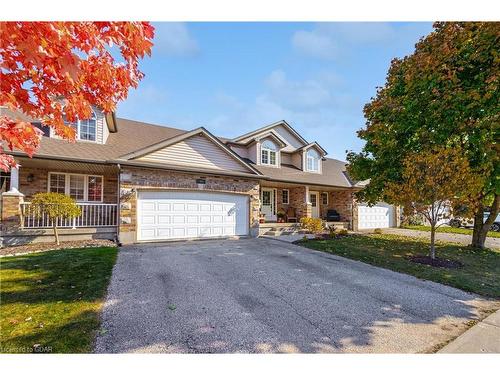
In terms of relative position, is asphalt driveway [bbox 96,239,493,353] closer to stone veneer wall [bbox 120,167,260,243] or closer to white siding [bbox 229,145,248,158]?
stone veneer wall [bbox 120,167,260,243]

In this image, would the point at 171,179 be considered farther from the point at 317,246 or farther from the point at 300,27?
the point at 300,27

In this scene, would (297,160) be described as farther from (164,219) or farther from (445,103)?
(445,103)

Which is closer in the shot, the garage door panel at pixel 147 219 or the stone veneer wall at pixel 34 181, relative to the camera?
the garage door panel at pixel 147 219

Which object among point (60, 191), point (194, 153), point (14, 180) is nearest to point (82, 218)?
point (60, 191)

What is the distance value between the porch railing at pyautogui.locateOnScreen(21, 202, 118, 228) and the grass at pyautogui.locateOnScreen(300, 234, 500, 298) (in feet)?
27.9

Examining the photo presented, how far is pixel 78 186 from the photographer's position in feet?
38.0

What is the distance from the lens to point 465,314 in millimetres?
4344

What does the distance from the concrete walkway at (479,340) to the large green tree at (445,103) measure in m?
5.46

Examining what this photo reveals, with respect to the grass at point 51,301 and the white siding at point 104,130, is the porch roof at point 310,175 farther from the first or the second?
the grass at point 51,301

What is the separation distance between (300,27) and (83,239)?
1047cm

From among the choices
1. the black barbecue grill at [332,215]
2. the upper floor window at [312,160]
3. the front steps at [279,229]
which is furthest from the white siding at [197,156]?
the black barbecue grill at [332,215]

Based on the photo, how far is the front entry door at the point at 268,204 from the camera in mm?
16828
